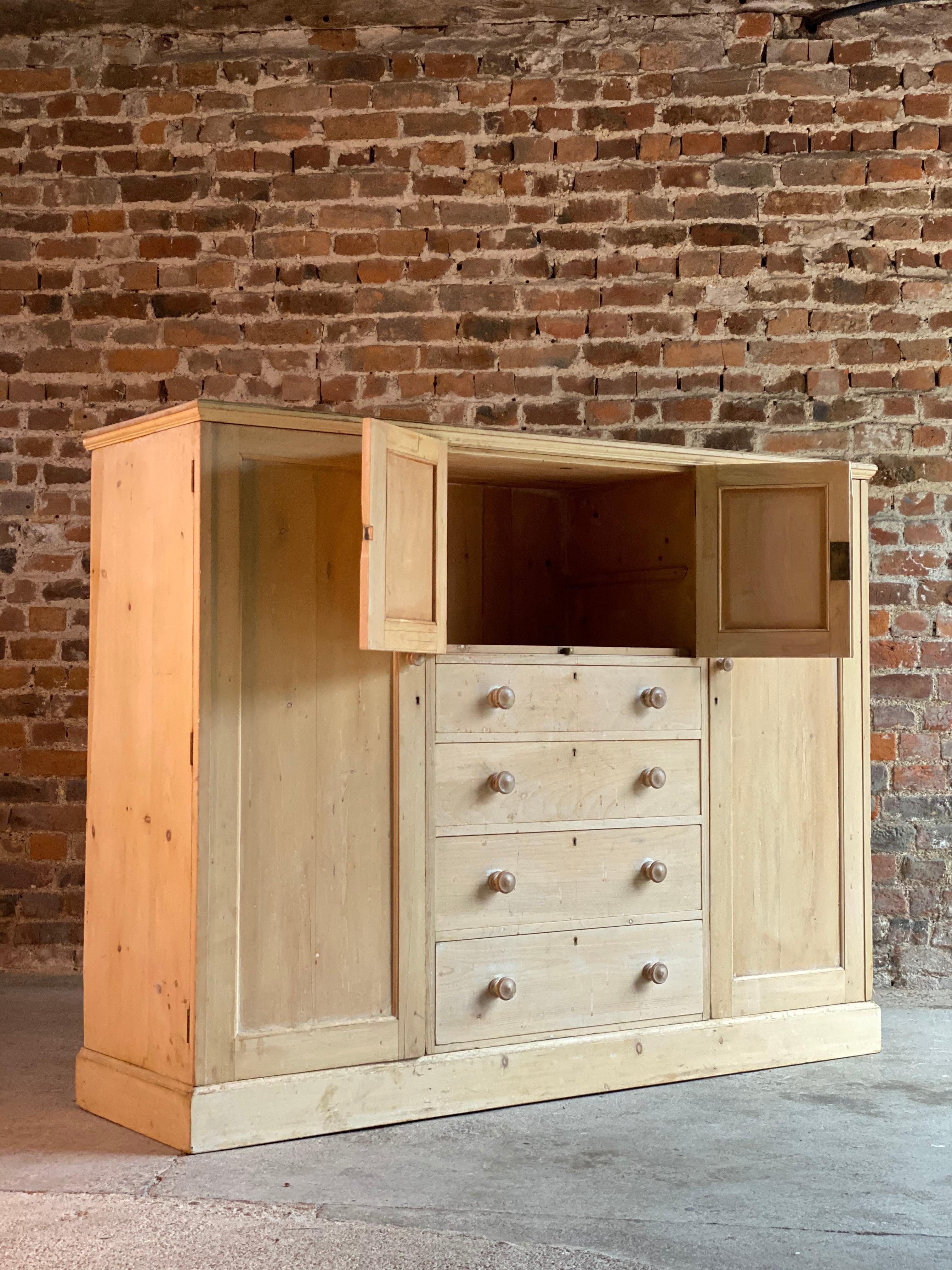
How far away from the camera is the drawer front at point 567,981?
325 centimetres

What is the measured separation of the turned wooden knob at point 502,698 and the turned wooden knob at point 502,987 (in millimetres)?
666

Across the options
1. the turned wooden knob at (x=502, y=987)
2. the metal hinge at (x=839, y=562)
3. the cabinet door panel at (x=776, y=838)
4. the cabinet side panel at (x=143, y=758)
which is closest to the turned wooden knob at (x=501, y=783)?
the turned wooden knob at (x=502, y=987)

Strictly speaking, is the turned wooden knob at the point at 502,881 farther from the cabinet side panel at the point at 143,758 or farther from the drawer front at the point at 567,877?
the cabinet side panel at the point at 143,758

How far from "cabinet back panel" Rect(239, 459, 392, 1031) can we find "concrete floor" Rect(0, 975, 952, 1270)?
0.38 m

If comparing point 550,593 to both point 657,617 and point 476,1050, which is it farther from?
point 476,1050

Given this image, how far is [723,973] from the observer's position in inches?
142

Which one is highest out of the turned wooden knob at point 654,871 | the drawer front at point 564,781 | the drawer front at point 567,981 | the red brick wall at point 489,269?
the red brick wall at point 489,269

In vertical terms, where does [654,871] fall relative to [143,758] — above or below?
below

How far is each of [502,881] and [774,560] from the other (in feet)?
3.79

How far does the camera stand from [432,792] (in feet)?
10.7

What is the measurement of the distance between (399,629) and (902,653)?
86.3 inches

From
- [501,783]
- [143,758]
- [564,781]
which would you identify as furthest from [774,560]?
[143,758]

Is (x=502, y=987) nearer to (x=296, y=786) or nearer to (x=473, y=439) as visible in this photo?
(x=296, y=786)

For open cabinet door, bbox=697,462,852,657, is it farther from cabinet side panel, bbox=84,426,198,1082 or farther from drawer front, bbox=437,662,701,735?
cabinet side panel, bbox=84,426,198,1082
